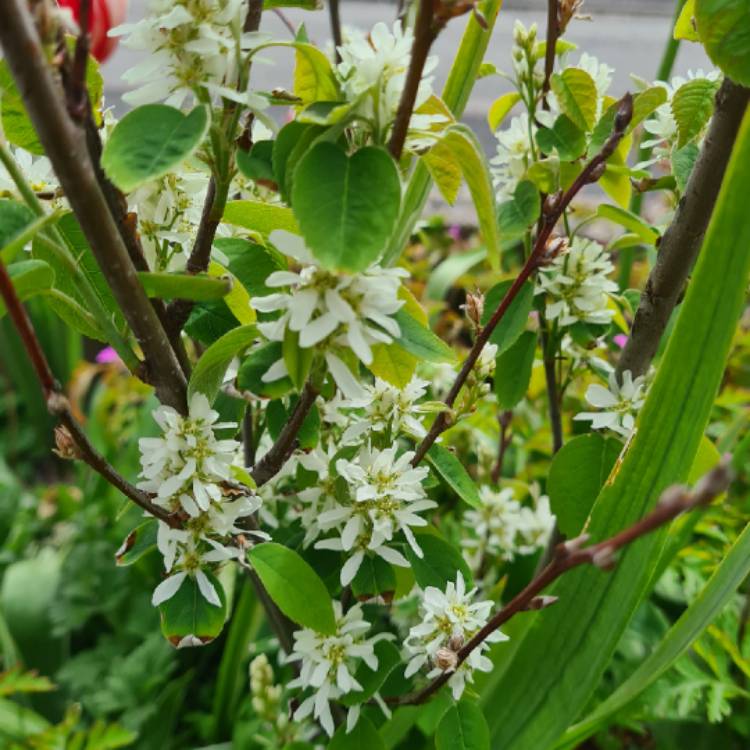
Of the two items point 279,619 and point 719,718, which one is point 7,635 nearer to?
point 279,619

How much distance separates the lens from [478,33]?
524 millimetres

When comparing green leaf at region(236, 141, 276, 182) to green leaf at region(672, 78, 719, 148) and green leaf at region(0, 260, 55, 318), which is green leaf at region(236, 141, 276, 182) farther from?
green leaf at region(672, 78, 719, 148)

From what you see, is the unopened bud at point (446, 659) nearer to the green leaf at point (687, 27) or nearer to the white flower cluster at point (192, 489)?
the white flower cluster at point (192, 489)

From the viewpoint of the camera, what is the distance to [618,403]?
591 mm

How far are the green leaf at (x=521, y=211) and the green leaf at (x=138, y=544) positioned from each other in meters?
0.30

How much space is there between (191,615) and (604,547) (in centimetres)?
25

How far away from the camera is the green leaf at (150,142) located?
346 millimetres

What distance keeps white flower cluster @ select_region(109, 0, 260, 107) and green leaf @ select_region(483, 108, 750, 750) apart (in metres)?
0.23

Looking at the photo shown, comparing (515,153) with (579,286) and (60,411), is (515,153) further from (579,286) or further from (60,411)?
(60,411)

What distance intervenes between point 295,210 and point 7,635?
2.92ft

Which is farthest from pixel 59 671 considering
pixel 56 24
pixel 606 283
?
pixel 56 24

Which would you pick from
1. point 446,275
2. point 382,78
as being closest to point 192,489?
point 382,78

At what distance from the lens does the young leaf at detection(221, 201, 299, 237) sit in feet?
1.52

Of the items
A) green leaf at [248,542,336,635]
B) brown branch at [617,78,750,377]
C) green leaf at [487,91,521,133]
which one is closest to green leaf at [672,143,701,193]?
brown branch at [617,78,750,377]
